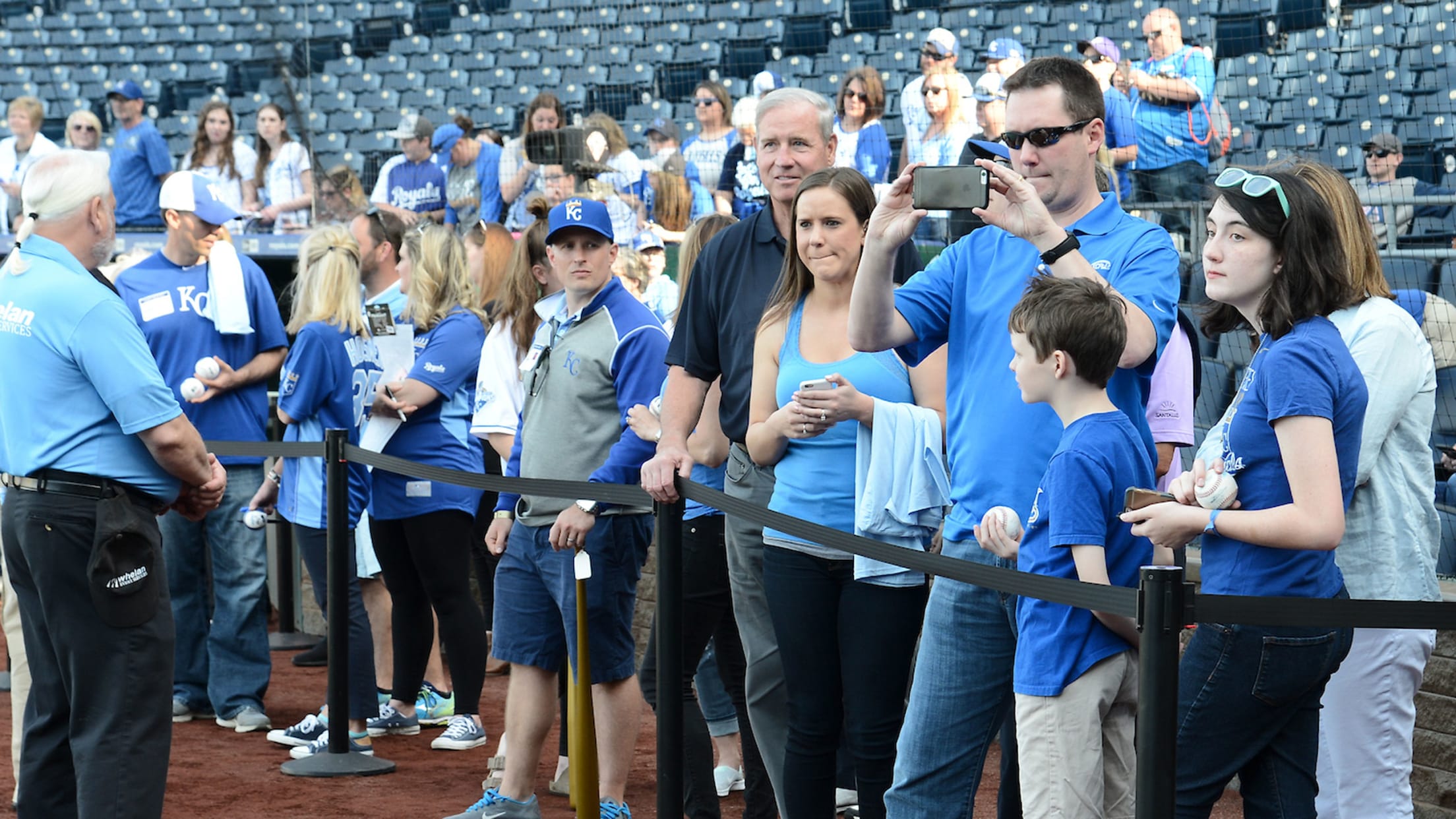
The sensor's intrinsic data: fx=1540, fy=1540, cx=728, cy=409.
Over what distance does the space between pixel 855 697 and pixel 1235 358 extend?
12.7 ft

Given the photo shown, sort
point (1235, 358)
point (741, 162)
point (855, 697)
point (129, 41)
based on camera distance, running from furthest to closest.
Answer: point (129, 41) < point (741, 162) < point (1235, 358) < point (855, 697)

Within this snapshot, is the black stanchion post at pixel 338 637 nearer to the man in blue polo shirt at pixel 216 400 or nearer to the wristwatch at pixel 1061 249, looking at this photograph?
the man in blue polo shirt at pixel 216 400

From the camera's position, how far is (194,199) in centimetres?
554

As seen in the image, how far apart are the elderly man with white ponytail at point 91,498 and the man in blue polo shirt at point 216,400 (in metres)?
2.12

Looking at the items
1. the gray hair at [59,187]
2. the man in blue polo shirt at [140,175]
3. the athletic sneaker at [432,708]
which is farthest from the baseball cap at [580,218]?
the man in blue polo shirt at [140,175]

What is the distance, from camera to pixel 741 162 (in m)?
8.70

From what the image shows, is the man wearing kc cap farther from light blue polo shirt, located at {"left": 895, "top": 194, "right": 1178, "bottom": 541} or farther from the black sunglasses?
the black sunglasses

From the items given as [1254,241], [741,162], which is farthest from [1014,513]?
[741,162]

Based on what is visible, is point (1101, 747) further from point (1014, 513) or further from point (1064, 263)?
point (1064, 263)

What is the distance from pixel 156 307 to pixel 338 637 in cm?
158

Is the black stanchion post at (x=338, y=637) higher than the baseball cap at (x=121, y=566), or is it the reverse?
the baseball cap at (x=121, y=566)

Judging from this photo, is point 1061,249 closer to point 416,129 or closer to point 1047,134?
point 1047,134

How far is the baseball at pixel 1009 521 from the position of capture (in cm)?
261

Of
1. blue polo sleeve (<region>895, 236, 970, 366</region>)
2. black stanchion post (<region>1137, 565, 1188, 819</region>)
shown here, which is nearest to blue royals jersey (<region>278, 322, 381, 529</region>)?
blue polo sleeve (<region>895, 236, 970, 366</region>)
